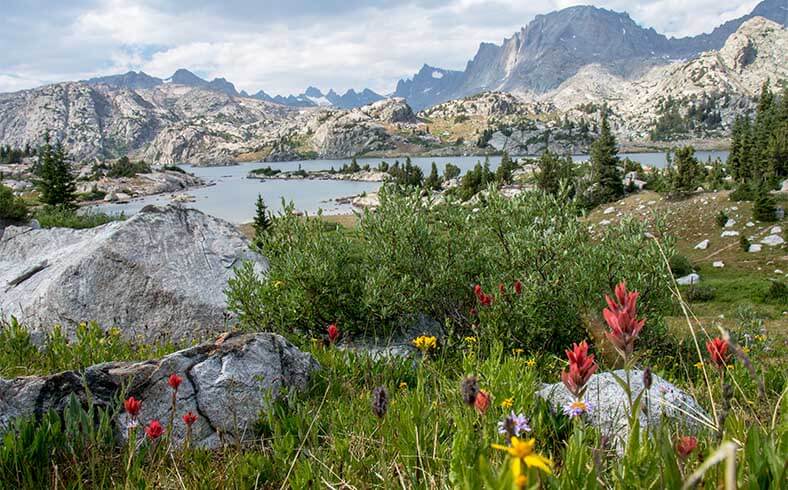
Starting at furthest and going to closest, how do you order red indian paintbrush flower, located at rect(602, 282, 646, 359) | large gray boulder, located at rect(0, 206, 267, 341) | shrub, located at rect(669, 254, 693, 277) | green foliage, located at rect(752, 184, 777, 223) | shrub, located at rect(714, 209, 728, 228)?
shrub, located at rect(714, 209, 728, 228) → green foliage, located at rect(752, 184, 777, 223) → shrub, located at rect(669, 254, 693, 277) → large gray boulder, located at rect(0, 206, 267, 341) → red indian paintbrush flower, located at rect(602, 282, 646, 359)

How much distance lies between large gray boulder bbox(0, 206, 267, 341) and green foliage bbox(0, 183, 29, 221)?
7.36 meters

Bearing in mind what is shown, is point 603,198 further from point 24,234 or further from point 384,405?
point 384,405

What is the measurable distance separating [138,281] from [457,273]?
669cm

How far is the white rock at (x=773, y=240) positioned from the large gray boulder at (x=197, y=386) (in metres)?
41.8

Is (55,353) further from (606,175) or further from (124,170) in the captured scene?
(124,170)

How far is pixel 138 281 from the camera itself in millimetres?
10336

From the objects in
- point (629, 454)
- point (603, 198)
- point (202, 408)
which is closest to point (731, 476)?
point (629, 454)

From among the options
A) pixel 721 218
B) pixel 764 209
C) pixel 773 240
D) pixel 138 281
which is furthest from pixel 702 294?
pixel 138 281

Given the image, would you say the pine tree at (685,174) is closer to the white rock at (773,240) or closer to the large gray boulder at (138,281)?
the white rock at (773,240)

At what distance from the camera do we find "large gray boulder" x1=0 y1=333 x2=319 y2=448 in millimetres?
4082

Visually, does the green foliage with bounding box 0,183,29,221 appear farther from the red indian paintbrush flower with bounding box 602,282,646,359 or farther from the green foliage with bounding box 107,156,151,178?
the green foliage with bounding box 107,156,151,178

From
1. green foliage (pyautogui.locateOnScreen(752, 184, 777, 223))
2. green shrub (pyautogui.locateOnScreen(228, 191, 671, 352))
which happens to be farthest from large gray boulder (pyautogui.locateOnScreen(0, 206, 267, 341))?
green foliage (pyautogui.locateOnScreen(752, 184, 777, 223))

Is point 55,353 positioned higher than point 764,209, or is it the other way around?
point 55,353

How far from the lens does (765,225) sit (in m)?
38.6
